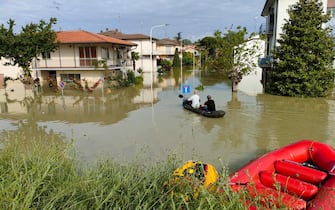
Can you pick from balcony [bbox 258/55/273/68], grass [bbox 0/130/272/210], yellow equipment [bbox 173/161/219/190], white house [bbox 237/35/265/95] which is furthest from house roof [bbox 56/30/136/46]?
yellow equipment [bbox 173/161/219/190]

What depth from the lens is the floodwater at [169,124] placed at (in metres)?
8.44

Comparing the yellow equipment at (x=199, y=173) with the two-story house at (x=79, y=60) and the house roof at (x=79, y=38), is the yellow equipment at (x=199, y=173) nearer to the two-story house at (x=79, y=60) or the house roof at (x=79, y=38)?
the two-story house at (x=79, y=60)

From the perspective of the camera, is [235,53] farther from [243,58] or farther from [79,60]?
[79,60]

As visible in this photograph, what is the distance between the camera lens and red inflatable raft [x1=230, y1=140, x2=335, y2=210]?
4027 mm

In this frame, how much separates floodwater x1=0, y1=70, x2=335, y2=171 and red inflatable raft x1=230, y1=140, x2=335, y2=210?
1.12 m

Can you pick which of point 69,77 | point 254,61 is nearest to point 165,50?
point 69,77

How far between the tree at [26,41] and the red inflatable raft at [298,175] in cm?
1976

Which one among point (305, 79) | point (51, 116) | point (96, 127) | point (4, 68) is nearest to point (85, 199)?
point (96, 127)

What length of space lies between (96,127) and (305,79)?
14.1 meters

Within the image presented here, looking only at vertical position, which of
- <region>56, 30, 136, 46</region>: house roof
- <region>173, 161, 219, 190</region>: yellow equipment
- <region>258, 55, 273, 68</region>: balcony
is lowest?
<region>173, 161, 219, 190</region>: yellow equipment

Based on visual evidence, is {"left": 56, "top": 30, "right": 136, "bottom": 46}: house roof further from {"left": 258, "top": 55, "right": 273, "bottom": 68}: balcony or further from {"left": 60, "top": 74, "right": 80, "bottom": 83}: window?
{"left": 258, "top": 55, "right": 273, "bottom": 68}: balcony

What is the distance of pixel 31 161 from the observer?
4.23 m

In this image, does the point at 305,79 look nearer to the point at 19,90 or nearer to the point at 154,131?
the point at 154,131

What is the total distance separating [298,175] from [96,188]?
376 centimetres
